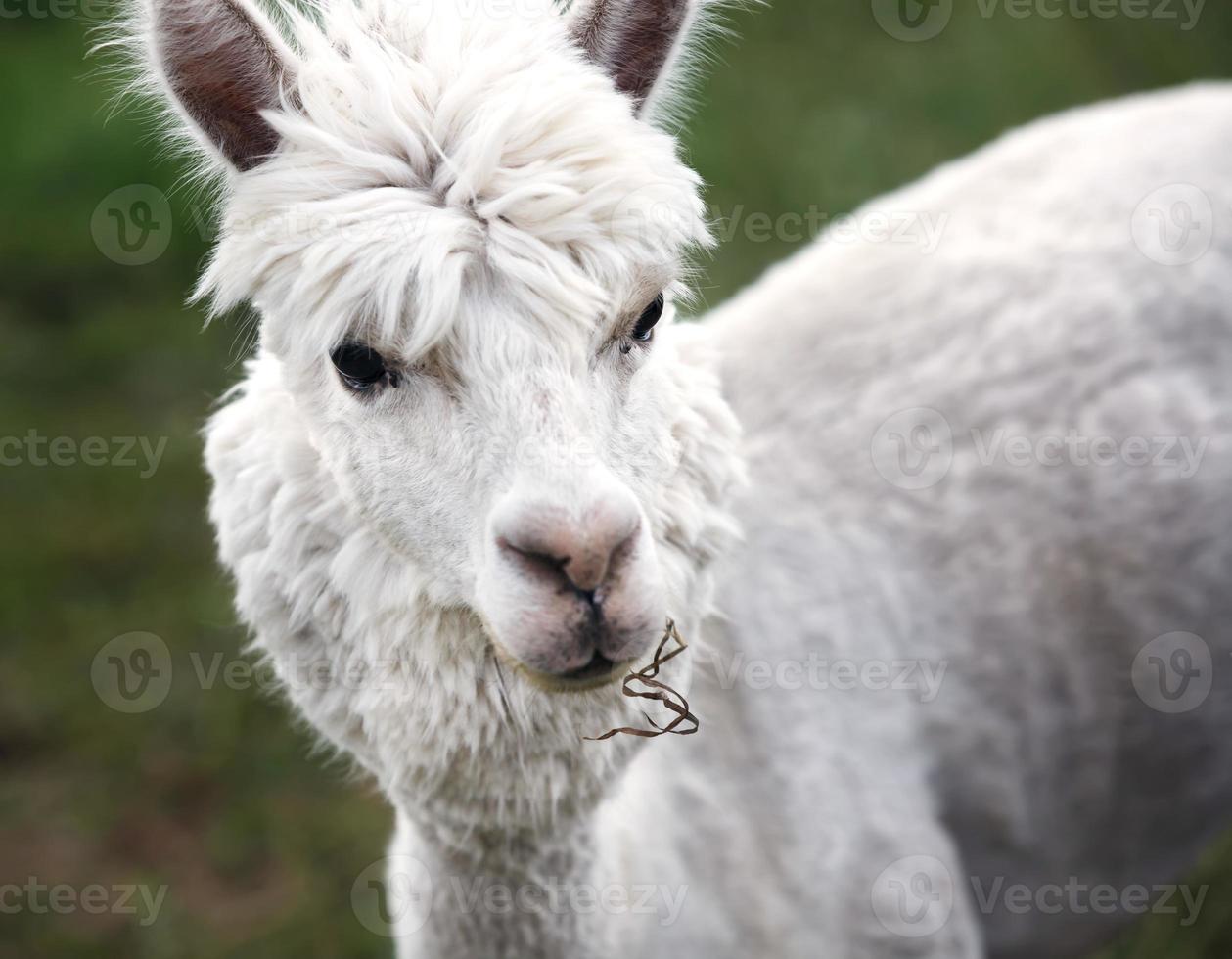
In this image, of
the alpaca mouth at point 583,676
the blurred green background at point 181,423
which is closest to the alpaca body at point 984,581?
the blurred green background at point 181,423

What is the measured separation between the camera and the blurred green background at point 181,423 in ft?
13.5

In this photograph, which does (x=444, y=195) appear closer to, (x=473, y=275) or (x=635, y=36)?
(x=473, y=275)

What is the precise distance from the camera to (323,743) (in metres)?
2.32

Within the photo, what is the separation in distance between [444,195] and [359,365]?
0.29 metres

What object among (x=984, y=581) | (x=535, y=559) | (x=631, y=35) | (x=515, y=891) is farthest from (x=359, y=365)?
(x=984, y=581)

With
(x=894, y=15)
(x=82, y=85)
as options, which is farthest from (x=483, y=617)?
(x=894, y=15)

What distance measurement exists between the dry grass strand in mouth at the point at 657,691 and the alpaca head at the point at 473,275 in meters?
0.14

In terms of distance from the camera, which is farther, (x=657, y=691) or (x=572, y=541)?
(x=657, y=691)

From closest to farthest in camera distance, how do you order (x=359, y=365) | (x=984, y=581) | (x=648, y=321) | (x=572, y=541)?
(x=572, y=541)
(x=359, y=365)
(x=648, y=321)
(x=984, y=581)

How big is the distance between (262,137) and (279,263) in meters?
0.25

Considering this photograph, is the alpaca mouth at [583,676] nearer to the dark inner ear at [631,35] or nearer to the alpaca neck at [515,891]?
the alpaca neck at [515,891]

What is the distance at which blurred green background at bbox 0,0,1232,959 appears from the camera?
4117 millimetres

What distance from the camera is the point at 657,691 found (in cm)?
210

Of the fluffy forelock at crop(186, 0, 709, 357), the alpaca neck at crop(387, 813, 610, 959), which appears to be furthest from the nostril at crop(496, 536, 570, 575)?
the alpaca neck at crop(387, 813, 610, 959)
